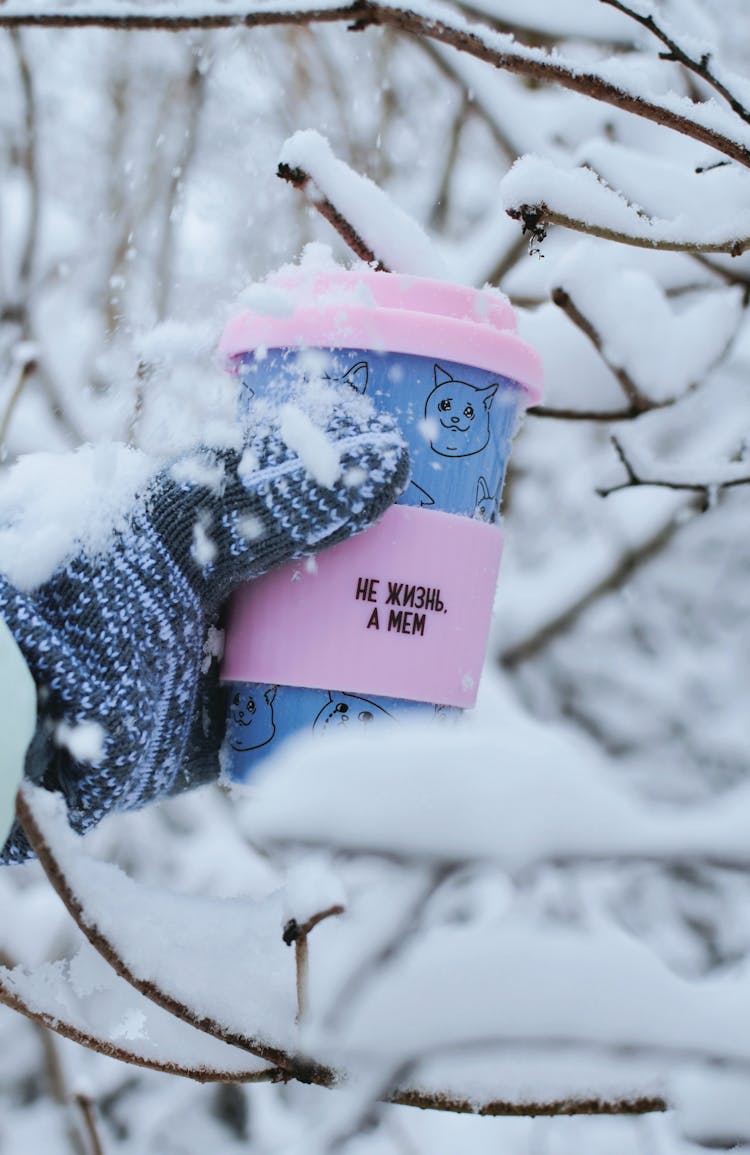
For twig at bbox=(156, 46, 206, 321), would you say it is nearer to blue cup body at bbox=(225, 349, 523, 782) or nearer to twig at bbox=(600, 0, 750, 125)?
blue cup body at bbox=(225, 349, 523, 782)

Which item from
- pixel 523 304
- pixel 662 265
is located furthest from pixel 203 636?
pixel 523 304

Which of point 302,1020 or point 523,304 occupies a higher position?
point 523,304

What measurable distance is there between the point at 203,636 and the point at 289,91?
227cm

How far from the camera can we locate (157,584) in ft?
3.05

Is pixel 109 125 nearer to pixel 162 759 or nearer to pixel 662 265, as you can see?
pixel 662 265

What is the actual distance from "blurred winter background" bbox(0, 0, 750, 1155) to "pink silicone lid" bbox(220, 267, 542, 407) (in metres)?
0.13

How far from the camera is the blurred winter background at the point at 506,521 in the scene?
0.44m

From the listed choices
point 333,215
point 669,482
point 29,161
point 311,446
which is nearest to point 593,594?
point 669,482

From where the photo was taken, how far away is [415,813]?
40 centimetres

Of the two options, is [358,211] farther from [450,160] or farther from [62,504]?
[450,160]

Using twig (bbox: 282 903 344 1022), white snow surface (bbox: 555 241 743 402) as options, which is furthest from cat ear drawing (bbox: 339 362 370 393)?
twig (bbox: 282 903 344 1022)

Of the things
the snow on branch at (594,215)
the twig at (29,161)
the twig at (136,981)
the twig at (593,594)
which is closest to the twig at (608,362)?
the snow on branch at (594,215)

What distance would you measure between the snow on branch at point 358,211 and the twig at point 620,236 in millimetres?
362

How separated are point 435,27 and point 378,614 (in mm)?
446
